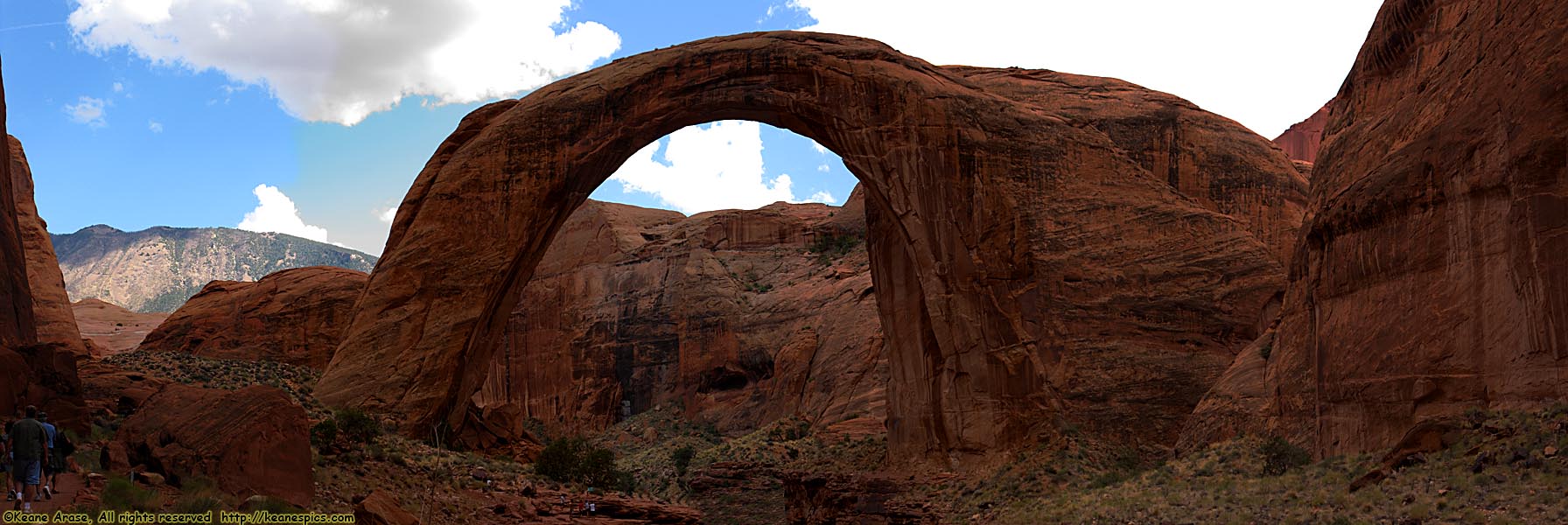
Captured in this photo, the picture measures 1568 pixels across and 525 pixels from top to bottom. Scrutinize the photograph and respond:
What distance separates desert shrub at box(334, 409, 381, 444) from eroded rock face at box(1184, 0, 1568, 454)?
16.3m

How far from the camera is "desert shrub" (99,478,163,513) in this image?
38.0ft

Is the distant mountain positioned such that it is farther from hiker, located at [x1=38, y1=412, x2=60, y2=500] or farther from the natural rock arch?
hiker, located at [x1=38, y1=412, x2=60, y2=500]

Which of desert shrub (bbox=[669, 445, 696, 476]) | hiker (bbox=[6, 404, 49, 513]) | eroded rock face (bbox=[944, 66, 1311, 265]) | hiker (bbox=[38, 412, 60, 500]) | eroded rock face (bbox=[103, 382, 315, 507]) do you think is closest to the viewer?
hiker (bbox=[6, 404, 49, 513])

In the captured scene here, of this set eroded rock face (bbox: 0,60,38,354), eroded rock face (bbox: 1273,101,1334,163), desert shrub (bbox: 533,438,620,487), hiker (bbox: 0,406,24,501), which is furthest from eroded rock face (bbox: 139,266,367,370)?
eroded rock face (bbox: 1273,101,1334,163)

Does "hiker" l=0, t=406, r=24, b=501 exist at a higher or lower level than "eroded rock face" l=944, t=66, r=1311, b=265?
lower

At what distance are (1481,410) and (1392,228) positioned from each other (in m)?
2.90

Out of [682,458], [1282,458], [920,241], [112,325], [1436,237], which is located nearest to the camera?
[1436,237]

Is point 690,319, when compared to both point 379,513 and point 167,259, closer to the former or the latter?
point 379,513

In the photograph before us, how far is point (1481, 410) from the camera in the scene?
13.8 metres

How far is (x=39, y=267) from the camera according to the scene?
1112 inches

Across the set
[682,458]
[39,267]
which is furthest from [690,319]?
[39,267]

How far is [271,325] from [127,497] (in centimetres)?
2654

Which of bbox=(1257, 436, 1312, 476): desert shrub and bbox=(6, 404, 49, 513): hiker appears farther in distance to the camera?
bbox=(1257, 436, 1312, 476): desert shrub

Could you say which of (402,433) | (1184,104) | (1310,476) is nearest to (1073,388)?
(1184,104)
